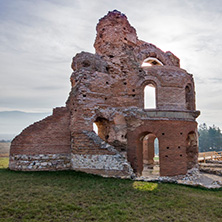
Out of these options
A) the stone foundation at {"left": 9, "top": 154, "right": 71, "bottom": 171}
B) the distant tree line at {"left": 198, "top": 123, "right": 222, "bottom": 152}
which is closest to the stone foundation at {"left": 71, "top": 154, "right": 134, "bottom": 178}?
the stone foundation at {"left": 9, "top": 154, "right": 71, "bottom": 171}

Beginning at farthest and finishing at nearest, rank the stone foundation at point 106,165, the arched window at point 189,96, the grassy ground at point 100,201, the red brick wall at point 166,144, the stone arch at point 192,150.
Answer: the arched window at point 189,96 < the stone arch at point 192,150 < the red brick wall at point 166,144 < the stone foundation at point 106,165 < the grassy ground at point 100,201

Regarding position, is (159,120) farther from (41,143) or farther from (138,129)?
(41,143)

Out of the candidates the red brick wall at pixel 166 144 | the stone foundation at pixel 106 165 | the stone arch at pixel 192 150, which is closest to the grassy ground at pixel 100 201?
the stone foundation at pixel 106 165

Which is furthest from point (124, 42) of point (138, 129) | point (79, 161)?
point (79, 161)

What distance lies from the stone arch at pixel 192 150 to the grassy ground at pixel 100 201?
4.88 metres

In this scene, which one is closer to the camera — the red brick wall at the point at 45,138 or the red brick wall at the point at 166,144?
the red brick wall at the point at 45,138

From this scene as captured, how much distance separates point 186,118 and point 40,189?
32.8 feet

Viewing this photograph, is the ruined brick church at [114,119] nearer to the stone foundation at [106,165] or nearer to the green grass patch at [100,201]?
the stone foundation at [106,165]

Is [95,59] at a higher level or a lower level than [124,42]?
lower

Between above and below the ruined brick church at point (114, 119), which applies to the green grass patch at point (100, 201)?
below

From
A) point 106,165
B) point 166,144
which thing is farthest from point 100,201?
point 166,144

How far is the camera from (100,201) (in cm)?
693

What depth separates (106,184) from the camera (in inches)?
354

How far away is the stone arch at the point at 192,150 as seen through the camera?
14.1 metres
